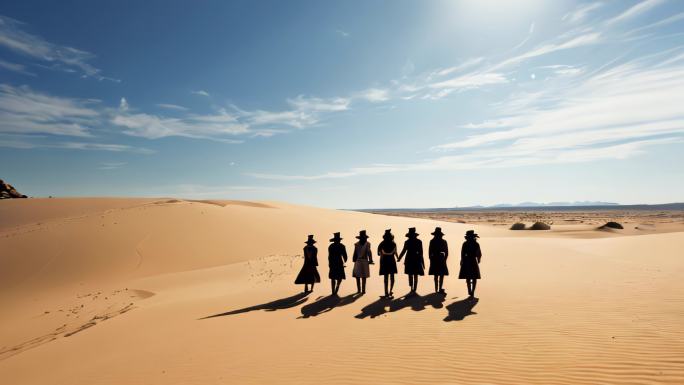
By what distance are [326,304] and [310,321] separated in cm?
180

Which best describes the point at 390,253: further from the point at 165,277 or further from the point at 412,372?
the point at 165,277

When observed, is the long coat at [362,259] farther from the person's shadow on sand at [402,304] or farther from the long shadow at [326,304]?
the person's shadow on sand at [402,304]

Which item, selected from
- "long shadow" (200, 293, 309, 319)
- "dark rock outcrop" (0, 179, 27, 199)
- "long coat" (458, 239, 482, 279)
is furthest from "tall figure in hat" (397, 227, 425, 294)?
"dark rock outcrop" (0, 179, 27, 199)

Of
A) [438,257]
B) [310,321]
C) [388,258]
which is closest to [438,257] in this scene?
[438,257]

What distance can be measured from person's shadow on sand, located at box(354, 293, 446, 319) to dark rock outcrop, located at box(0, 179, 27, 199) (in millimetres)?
64773

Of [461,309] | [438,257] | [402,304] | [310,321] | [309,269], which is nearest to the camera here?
[310,321]

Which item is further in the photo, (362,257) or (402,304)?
(362,257)

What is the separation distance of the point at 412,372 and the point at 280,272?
38.4ft

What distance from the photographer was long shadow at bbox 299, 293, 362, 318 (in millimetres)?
9819

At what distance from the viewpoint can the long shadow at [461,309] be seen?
8633mm

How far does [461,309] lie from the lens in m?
9.39

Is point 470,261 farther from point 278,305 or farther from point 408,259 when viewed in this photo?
point 278,305

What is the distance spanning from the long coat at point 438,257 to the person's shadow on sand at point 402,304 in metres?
0.73

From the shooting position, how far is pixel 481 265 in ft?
58.7
